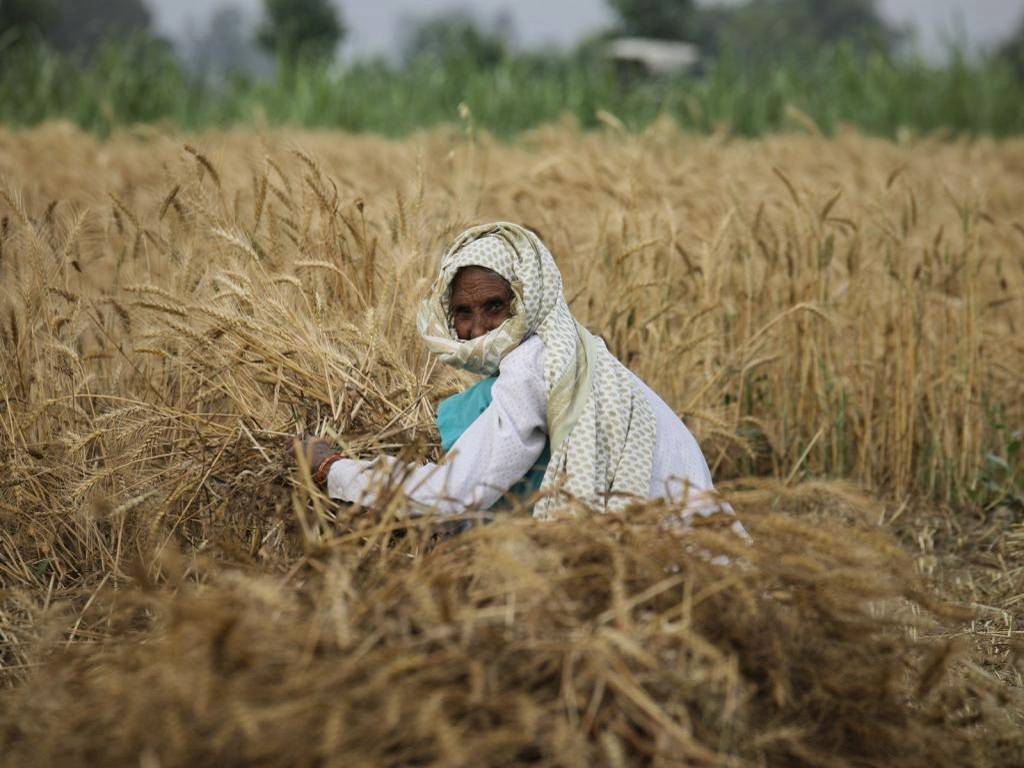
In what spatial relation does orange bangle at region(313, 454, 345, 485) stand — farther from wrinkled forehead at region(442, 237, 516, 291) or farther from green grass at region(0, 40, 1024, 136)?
green grass at region(0, 40, 1024, 136)

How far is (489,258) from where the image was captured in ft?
8.36

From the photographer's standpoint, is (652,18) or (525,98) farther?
(652,18)

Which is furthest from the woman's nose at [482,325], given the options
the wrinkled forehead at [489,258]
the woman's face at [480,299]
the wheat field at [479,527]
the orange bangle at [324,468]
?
the orange bangle at [324,468]

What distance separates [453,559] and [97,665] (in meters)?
0.73

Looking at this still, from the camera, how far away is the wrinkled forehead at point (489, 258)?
100 inches

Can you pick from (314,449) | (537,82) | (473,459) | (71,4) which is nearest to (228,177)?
(314,449)

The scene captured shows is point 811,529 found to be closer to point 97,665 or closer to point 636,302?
point 97,665

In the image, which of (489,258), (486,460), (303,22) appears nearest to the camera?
(486,460)

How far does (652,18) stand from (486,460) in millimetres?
34770

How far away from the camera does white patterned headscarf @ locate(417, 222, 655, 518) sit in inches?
95.2

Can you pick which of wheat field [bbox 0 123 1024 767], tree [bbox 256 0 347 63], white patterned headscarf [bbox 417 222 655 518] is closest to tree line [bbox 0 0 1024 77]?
tree [bbox 256 0 347 63]

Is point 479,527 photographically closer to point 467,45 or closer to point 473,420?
point 473,420

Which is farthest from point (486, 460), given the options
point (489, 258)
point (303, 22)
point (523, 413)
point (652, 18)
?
point (652, 18)

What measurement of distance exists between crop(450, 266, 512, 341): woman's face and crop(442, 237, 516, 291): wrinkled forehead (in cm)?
3
